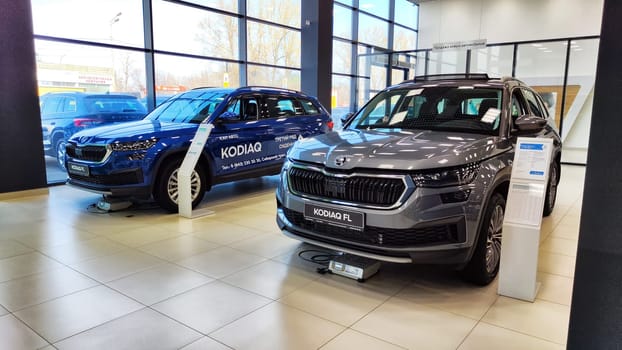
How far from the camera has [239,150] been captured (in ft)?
18.5

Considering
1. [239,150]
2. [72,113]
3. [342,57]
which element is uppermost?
[342,57]

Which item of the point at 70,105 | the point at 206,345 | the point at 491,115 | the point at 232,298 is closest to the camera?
the point at 206,345

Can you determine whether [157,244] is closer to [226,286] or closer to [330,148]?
[226,286]

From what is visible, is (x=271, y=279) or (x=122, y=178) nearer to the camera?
(x=271, y=279)

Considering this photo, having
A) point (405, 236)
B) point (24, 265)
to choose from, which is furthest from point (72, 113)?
point (405, 236)

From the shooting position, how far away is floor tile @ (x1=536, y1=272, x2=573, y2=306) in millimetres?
2906

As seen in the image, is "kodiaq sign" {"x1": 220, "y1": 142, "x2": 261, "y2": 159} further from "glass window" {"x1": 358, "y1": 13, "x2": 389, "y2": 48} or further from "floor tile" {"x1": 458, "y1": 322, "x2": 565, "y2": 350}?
"glass window" {"x1": 358, "y1": 13, "x2": 389, "y2": 48}

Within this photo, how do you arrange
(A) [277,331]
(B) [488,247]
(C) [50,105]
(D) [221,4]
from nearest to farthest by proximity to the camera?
(A) [277,331], (B) [488,247], (C) [50,105], (D) [221,4]

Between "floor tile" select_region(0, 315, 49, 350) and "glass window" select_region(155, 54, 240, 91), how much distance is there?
5.85 metres

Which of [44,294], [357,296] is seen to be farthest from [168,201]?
[357,296]

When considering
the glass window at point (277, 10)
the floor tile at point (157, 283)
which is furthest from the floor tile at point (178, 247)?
the glass window at point (277, 10)

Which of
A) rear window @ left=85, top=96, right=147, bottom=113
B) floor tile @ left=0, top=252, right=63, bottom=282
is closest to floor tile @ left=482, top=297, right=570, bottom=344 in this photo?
floor tile @ left=0, top=252, right=63, bottom=282

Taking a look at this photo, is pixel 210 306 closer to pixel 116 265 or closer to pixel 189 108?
pixel 116 265

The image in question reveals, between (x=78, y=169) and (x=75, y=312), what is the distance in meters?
2.75
